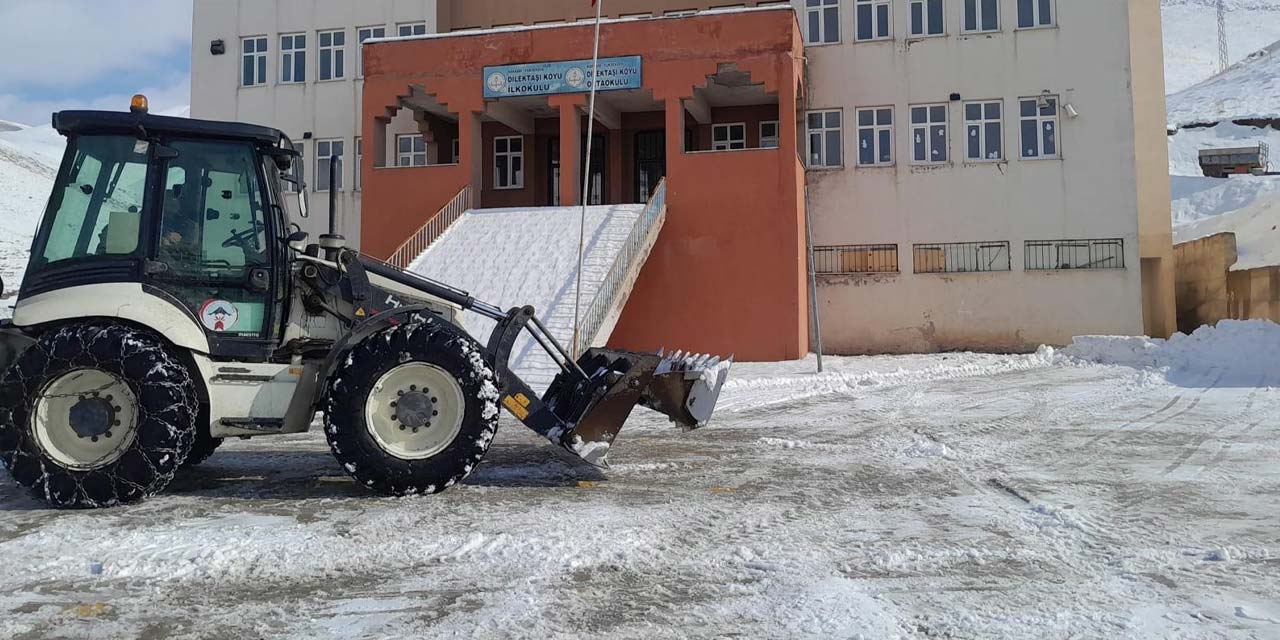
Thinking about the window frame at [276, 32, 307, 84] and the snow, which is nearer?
the snow

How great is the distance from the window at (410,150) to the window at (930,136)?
15002 millimetres

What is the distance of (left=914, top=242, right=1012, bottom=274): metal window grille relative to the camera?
2273 cm

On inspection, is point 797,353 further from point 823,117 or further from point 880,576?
point 880,576

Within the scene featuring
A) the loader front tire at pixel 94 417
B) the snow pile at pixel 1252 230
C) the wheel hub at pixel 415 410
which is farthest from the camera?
the snow pile at pixel 1252 230

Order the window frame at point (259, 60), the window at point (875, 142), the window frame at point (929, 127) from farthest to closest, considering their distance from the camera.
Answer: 1. the window frame at point (259, 60)
2. the window at point (875, 142)
3. the window frame at point (929, 127)

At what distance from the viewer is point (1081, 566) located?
4.43 meters

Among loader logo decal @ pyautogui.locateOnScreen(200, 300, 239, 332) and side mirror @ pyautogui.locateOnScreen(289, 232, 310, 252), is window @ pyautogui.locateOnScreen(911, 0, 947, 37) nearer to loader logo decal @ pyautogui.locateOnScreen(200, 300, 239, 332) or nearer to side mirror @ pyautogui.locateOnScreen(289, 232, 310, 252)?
side mirror @ pyautogui.locateOnScreen(289, 232, 310, 252)

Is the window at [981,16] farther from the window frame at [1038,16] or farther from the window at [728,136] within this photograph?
the window at [728,136]

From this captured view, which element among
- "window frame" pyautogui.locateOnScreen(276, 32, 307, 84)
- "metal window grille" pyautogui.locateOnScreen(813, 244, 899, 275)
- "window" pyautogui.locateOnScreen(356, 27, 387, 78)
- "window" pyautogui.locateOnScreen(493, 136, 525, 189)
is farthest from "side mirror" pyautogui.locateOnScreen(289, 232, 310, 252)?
"window frame" pyautogui.locateOnScreen(276, 32, 307, 84)

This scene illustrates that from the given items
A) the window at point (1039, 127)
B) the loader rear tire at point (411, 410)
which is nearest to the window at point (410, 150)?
the window at point (1039, 127)

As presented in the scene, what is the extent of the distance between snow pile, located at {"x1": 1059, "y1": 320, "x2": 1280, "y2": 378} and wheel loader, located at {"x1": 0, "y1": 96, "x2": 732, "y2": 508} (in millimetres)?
13002

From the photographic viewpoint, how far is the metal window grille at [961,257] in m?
22.7

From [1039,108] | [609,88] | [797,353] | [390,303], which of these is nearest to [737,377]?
[797,353]

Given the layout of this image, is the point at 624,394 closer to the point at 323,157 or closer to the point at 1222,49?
the point at 323,157
